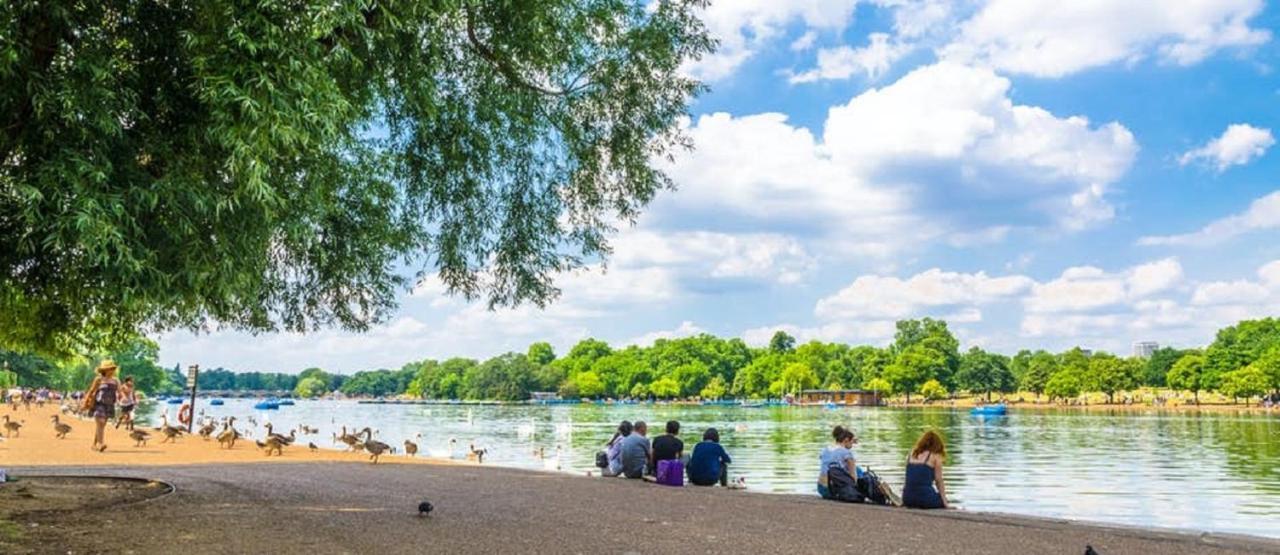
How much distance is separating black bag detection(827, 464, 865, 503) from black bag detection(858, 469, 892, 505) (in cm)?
9

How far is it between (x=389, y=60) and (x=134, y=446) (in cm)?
2199

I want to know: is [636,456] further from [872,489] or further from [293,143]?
[293,143]

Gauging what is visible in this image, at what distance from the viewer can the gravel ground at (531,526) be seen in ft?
34.0

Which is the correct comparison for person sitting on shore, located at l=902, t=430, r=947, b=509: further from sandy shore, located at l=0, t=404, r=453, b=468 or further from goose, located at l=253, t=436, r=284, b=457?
goose, located at l=253, t=436, r=284, b=457

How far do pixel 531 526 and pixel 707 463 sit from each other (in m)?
8.01

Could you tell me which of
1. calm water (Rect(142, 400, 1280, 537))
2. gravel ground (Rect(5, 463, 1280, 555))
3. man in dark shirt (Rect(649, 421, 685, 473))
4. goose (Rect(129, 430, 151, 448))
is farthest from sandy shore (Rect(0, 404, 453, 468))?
calm water (Rect(142, 400, 1280, 537))

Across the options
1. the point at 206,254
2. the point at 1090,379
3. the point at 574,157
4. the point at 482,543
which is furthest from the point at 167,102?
the point at 1090,379

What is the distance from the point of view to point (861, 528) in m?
12.6

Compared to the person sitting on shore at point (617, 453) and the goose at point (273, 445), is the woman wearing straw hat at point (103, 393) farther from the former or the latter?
the person sitting on shore at point (617, 453)

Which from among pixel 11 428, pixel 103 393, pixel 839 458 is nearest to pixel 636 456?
pixel 839 458

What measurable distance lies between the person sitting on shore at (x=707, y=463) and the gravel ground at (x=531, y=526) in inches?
83.4

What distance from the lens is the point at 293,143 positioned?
308 inches

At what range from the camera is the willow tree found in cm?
742

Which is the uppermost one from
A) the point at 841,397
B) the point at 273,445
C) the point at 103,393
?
the point at 103,393
